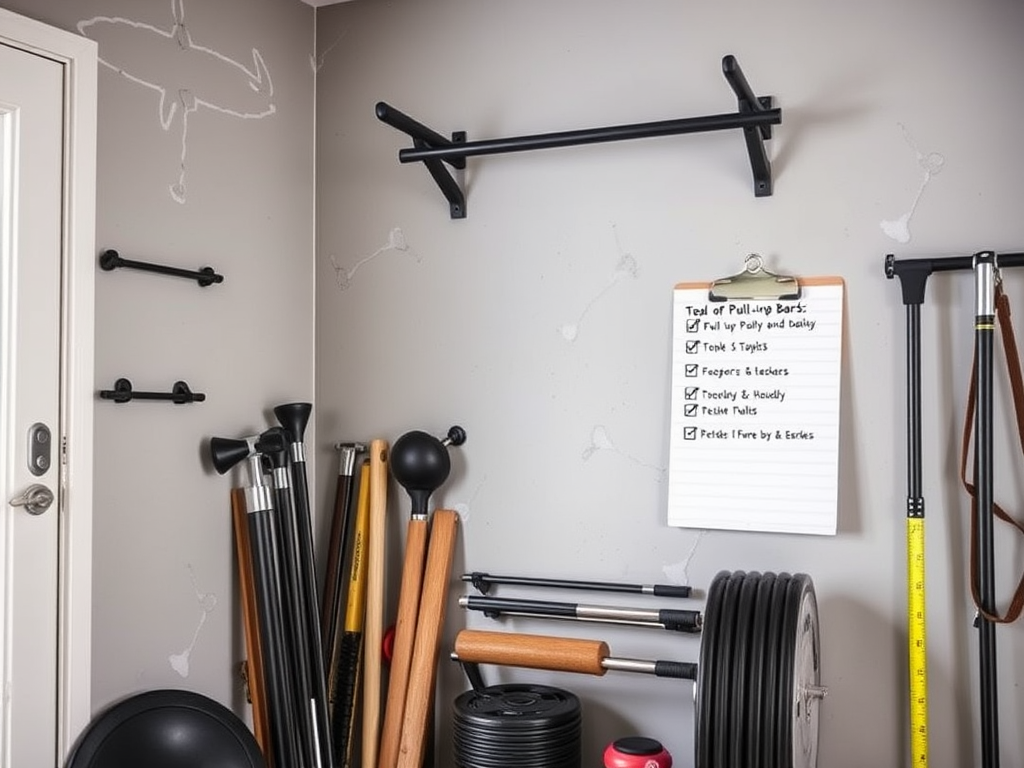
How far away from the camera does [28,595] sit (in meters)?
2.14

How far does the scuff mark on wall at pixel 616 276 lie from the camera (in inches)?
103

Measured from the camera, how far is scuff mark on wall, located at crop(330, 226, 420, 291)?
2.90 metres

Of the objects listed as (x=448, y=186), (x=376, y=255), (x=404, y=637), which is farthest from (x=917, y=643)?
(x=376, y=255)

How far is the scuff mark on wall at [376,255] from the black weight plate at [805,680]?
1.35 metres

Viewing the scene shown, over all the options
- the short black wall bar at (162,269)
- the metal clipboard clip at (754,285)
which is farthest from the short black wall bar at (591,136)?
the short black wall bar at (162,269)

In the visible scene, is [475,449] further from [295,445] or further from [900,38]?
[900,38]

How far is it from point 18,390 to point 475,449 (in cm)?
112

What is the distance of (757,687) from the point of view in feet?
6.93

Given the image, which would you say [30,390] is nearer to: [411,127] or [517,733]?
[411,127]

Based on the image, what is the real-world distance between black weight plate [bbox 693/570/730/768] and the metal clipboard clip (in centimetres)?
69

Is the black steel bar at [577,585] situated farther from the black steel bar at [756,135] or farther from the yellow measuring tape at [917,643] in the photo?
the black steel bar at [756,135]

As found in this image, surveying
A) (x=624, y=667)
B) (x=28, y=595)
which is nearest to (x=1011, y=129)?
(x=624, y=667)

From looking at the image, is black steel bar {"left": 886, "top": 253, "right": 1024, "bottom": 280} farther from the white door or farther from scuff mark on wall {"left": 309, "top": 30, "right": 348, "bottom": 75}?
the white door

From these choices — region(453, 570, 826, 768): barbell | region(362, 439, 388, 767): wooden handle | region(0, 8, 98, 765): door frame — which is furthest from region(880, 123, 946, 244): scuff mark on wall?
region(0, 8, 98, 765): door frame
